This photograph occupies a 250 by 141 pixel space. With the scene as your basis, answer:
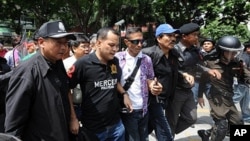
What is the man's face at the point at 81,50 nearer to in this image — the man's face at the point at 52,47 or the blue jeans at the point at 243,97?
the man's face at the point at 52,47

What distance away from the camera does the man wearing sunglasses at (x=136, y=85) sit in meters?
3.77

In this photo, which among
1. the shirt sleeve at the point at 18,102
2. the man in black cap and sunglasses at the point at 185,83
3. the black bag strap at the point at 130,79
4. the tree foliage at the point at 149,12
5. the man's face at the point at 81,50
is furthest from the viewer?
the tree foliage at the point at 149,12

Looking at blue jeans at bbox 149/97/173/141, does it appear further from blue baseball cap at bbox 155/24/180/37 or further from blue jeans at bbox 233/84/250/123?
blue jeans at bbox 233/84/250/123

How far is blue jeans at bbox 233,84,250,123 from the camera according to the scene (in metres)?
6.50

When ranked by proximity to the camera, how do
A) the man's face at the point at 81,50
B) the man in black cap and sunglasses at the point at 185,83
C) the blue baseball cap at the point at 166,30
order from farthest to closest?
1. the man in black cap and sunglasses at the point at 185,83
2. the man's face at the point at 81,50
3. the blue baseball cap at the point at 166,30

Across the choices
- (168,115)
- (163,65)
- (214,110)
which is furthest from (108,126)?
(214,110)

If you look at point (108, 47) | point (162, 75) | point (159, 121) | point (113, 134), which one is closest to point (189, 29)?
point (162, 75)

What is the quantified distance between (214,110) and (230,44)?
913mm

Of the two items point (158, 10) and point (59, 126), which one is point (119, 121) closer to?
point (59, 126)

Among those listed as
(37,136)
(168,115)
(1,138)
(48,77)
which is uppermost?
(48,77)

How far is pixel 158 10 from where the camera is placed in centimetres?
2378

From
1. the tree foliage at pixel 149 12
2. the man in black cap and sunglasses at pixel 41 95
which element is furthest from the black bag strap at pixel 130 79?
the tree foliage at pixel 149 12

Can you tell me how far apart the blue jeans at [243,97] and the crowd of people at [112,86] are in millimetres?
1367

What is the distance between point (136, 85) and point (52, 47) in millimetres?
1381
